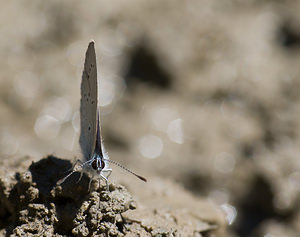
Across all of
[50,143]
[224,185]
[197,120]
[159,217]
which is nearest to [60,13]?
[50,143]

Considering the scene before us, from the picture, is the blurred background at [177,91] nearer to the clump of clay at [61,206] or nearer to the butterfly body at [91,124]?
the butterfly body at [91,124]

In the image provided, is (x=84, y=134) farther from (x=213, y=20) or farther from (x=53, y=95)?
(x=213, y=20)

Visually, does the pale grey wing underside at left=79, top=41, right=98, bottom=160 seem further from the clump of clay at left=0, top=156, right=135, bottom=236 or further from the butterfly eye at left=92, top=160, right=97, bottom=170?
the clump of clay at left=0, top=156, right=135, bottom=236

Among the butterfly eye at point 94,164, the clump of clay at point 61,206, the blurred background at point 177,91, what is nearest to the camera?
the clump of clay at point 61,206

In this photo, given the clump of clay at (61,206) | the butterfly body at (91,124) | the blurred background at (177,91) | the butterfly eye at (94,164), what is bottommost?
the clump of clay at (61,206)

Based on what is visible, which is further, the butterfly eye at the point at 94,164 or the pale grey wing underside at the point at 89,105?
the butterfly eye at the point at 94,164

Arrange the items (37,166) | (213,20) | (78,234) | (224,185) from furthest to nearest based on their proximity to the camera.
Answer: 1. (213,20)
2. (224,185)
3. (37,166)
4. (78,234)

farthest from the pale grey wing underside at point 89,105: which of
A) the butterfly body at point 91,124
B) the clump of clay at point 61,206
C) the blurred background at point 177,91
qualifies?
the blurred background at point 177,91
